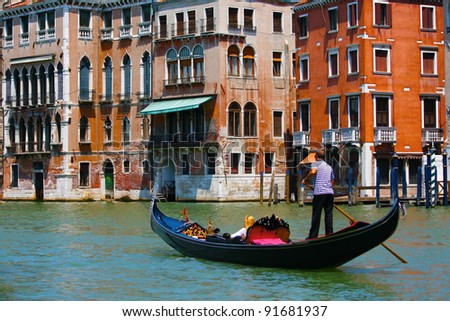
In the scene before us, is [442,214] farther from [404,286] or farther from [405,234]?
[404,286]

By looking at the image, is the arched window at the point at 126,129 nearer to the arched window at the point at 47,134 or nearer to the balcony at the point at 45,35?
the arched window at the point at 47,134

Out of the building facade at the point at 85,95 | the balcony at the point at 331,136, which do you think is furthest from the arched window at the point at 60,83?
the balcony at the point at 331,136

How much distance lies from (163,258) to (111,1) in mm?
24917

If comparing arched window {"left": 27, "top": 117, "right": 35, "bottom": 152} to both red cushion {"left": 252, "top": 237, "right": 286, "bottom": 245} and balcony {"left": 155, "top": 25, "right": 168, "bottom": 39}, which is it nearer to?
balcony {"left": 155, "top": 25, "right": 168, "bottom": 39}

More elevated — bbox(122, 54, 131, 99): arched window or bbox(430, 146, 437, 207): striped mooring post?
bbox(122, 54, 131, 99): arched window

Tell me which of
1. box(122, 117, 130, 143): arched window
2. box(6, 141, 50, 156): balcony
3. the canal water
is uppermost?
box(122, 117, 130, 143): arched window

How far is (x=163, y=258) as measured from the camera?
18.8m

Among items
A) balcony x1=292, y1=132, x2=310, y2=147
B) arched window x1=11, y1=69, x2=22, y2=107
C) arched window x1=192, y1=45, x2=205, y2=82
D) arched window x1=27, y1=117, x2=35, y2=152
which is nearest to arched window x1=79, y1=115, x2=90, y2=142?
arched window x1=27, y1=117, x2=35, y2=152

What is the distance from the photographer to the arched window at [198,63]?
39406 mm

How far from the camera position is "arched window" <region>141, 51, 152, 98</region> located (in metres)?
41.4

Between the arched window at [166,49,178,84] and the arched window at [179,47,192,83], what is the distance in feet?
0.95

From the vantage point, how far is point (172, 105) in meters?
39.6

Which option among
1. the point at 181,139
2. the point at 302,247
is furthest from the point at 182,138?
the point at 302,247
